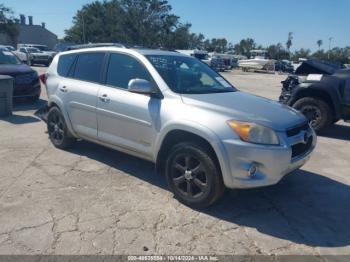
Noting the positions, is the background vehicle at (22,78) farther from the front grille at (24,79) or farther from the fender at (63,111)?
the fender at (63,111)

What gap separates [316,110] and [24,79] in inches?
303

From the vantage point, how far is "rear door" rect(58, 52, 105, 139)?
5.20 metres

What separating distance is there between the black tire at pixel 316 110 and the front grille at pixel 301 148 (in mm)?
3585

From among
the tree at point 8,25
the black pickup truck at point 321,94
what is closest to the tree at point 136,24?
the tree at point 8,25

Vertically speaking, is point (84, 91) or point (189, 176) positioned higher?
point (84, 91)

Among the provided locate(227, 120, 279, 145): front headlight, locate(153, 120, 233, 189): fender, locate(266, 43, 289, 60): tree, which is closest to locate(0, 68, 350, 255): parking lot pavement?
locate(153, 120, 233, 189): fender

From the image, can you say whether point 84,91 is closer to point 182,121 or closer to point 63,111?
point 63,111

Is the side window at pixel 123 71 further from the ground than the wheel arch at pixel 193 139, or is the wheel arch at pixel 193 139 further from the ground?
the side window at pixel 123 71

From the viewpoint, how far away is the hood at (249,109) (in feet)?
12.7

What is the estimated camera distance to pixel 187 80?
15.8ft

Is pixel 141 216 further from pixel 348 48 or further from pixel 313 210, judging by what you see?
pixel 348 48

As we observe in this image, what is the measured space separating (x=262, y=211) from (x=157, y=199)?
120 cm

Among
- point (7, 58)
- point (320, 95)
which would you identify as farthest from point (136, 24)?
point (320, 95)

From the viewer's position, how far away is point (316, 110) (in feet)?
25.5
